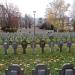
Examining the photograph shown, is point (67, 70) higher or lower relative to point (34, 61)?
higher

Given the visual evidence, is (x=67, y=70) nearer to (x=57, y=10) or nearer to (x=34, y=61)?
(x=34, y=61)

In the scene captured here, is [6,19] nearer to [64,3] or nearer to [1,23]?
[1,23]

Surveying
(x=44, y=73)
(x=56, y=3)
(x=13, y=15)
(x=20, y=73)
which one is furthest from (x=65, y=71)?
(x=13, y=15)

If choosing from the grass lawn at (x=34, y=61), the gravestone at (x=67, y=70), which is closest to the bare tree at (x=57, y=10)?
the grass lawn at (x=34, y=61)

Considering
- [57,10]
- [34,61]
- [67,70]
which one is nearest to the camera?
[67,70]

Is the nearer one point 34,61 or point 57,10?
point 34,61

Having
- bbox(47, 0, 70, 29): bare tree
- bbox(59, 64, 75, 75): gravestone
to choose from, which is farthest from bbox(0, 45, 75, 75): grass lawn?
bbox(47, 0, 70, 29): bare tree

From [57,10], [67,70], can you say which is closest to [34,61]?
[67,70]

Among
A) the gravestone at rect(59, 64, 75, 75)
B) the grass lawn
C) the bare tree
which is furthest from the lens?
the bare tree

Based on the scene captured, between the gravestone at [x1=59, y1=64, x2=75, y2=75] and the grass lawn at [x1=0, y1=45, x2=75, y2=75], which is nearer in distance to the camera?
the gravestone at [x1=59, y1=64, x2=75, y2=75]

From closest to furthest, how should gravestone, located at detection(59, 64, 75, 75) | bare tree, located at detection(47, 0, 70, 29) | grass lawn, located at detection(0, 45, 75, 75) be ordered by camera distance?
gravestone, located at detection(59, 64, 75, 75) → grass lawn, located at detection(0, 45, 75, 75) → bare tree, located at detection(47, 0, 70, 29)

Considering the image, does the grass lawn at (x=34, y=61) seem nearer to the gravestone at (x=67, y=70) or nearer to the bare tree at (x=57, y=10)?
the gravestone at (x=67, y=70)

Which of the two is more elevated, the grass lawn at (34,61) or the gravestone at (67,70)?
the gravestone at (67,70)

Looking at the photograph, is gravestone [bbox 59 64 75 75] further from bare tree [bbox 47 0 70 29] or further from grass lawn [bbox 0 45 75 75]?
bare tree [bbox 47 0 70 29]
